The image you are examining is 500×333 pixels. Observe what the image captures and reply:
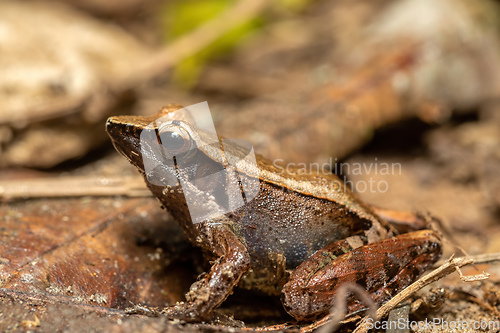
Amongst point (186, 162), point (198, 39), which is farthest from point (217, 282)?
point (198, 39)

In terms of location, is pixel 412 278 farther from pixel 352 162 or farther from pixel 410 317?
pixel 352 162

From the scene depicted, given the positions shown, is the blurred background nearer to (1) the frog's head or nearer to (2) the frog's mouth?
(1) the frog's head

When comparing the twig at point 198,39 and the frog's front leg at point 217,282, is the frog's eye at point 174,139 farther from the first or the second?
the twig at point 198,39

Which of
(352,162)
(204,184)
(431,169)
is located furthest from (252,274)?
(431,169)

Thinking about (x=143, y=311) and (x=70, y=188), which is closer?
(x=143, y=311)

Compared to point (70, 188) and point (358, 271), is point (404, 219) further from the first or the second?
point (70, 188)

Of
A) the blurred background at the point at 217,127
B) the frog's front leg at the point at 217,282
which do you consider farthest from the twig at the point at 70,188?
the frog's front leg at the point at 217,282
